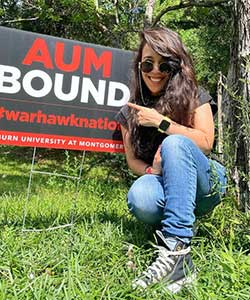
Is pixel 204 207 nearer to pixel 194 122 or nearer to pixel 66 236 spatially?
pixel 194 122

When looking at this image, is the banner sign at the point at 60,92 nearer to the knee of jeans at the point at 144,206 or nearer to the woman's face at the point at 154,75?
the woman's face at the point at 154,75

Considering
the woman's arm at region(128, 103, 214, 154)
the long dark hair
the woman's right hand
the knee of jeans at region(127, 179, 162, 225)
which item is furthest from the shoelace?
the long dark hair

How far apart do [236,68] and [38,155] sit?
26.1 ft

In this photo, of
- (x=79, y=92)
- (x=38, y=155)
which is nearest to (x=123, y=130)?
(x=79, y=92)

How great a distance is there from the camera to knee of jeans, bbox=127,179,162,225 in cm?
245

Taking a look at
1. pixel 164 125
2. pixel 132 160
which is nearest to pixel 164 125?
pixel 164 125

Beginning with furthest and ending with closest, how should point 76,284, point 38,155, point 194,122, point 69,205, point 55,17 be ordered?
point 38,155
point 55,17
point 69,205
point 194,122
point 76,284

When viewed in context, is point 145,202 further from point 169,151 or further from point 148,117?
point 148,117

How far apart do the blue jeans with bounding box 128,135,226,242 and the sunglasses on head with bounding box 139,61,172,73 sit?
0.44 metres

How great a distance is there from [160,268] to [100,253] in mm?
463

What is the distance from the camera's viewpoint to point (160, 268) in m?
2.27

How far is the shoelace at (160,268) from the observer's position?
2240 millimetres

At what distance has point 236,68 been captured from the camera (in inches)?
127

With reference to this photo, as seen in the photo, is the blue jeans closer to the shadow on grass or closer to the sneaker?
the sneaker
